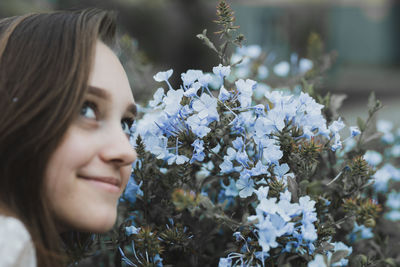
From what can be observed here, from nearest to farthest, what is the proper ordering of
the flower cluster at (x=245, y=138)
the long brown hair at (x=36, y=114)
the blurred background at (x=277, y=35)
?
the long brown hair at (x=36, y=114)
the flower cluster at (x=245, y=138)
the blurred background at (x=277, y=35)

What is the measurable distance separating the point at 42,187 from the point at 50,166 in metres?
0.05

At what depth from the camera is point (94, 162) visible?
1.04 metres

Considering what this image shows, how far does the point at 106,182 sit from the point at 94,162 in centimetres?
6

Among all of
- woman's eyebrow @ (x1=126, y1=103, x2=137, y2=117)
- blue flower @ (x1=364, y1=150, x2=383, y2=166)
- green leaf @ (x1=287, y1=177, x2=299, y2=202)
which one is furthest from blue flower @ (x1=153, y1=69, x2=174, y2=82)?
blue flower @ (x1=364, y1=150, x2=383, y2=166)

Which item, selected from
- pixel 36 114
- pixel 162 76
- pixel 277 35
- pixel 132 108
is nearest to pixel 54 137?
pixel 36 114

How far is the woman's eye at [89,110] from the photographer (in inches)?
42.1

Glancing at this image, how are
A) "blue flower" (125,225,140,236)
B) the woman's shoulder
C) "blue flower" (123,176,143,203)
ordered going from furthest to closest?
"blue flower" (123,176,143,203), "blue flower" (125,225,140,236), the woman's shoulder

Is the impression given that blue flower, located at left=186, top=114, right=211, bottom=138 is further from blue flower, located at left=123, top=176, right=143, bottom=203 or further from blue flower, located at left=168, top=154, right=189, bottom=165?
blue flower, located at left=123, top=176, right=143, bottom=203

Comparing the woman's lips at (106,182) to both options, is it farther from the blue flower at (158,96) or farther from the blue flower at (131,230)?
the blue flower at (158,96)

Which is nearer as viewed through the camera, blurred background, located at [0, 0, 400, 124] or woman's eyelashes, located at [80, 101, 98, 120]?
woman's eyelashes, located at [80, 101, 98, 120]

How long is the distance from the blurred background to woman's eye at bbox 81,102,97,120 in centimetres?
39

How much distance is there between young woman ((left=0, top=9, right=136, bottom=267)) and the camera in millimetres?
992

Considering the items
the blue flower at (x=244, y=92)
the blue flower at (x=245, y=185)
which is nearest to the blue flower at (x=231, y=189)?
the blue flower at (x=245, y=185)

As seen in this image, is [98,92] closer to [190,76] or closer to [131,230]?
[190,76]
